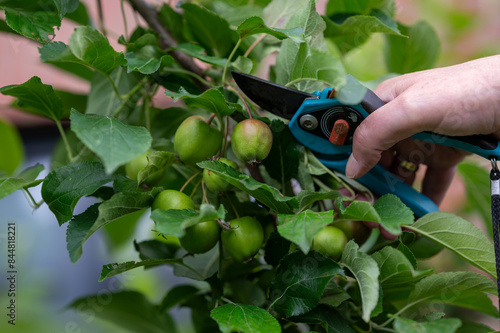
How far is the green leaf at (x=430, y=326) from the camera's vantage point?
31 cm

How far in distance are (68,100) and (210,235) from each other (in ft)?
0.89

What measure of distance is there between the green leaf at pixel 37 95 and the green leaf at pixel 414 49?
1.32ft

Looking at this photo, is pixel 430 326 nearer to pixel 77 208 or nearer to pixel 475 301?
pixel 475 301

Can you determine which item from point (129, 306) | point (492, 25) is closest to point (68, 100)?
point (129, 306)

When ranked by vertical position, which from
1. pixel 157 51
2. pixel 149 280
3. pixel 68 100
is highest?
→ pixel 157 51

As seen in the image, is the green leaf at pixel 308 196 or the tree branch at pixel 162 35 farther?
the tree branch at pixel 162 35

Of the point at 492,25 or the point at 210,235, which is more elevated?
the point at 492,25

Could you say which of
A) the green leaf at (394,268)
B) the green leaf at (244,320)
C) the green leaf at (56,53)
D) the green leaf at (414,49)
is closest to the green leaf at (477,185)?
the green leaf at (414,49)

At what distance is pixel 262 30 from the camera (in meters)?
0.37

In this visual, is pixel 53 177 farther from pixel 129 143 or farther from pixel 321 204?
pixel 321 204

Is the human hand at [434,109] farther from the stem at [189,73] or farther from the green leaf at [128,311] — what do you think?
the green leaf at [128,311]

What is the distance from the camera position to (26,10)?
1.33 feet

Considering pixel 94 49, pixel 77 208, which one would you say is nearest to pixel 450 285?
pixel 94 49

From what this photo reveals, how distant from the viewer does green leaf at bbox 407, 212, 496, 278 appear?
375 millimetres
